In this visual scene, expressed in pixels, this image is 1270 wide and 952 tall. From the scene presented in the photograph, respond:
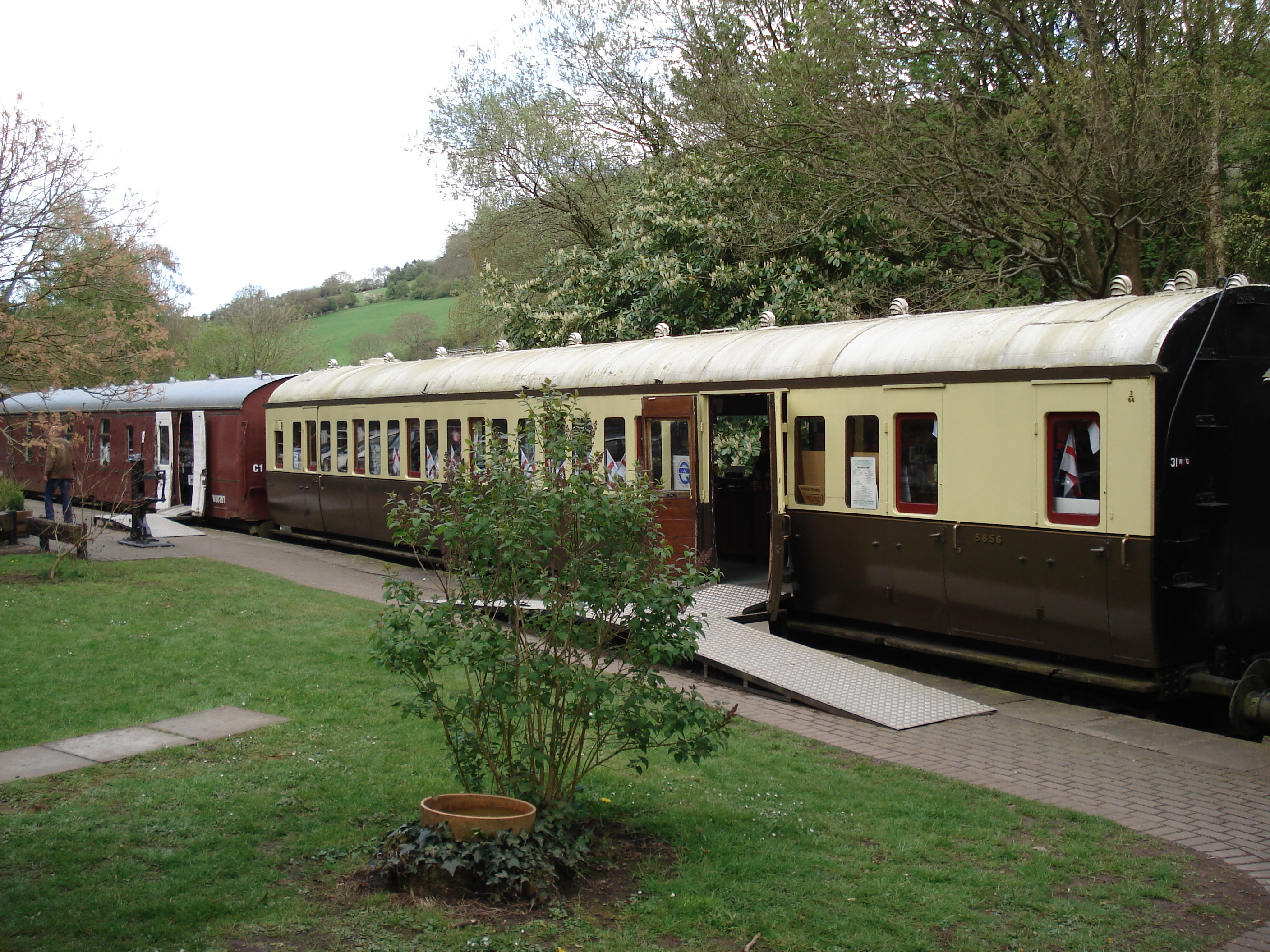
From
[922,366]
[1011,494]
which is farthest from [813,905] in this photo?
[922,366]

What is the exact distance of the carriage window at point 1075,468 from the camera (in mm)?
9273

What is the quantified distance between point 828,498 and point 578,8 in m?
21.5

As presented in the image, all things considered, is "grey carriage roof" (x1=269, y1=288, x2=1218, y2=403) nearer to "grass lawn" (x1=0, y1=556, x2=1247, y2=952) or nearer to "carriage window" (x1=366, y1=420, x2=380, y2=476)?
"carriage window" (x1=366, y1=420, x2=380, y2=476)

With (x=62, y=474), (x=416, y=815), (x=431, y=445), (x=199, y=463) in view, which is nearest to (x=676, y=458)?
(x=431, y=445)

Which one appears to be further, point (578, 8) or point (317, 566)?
point (578, 8)

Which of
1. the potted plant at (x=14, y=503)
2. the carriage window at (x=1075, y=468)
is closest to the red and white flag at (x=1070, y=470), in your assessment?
the carriage window at (x=1075, y=468)

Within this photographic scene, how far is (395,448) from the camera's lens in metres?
19.1

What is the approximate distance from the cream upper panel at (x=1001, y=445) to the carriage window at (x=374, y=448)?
982 cm

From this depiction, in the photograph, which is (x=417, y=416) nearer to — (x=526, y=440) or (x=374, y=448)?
(x=374, y=448)

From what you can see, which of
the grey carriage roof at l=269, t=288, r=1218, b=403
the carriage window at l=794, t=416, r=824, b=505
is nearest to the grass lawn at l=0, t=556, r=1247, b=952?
the grey carriage roof at l=269, t=288, r=1218, b=403

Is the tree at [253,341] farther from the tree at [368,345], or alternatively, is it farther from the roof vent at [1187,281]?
the roof vent at [1187,281]

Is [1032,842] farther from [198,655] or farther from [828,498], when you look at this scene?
[198,655]

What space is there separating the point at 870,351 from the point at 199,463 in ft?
61.4

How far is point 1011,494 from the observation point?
32.4ft
